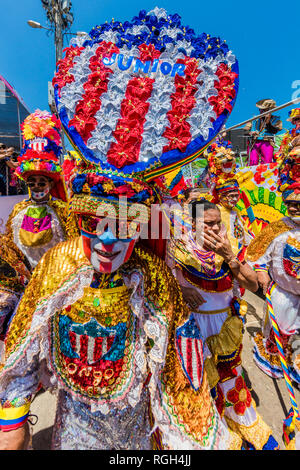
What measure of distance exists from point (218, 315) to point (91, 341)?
1172 millimetres

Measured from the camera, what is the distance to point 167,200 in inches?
57.2

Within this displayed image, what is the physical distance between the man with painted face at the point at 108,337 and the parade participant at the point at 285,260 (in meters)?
1.60

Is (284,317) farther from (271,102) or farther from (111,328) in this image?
(271,102)

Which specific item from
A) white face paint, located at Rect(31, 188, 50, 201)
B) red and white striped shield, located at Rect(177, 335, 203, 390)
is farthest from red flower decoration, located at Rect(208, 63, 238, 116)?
white face paint, located at Rect(31, 188, 50, 201)

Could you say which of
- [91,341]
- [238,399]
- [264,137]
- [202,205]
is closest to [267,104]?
[264,137]

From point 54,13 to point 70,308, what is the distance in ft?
28.1

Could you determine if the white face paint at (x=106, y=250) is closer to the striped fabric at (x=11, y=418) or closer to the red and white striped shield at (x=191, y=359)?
the red and white striped shield at (x=191, y=359)

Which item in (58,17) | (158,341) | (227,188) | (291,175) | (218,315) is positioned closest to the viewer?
(158,341)

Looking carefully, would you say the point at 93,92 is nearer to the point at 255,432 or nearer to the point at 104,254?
the point at 104,254

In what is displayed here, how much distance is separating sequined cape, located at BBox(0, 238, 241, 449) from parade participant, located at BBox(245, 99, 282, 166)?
5.03m

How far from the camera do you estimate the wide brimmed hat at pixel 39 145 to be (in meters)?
1.87

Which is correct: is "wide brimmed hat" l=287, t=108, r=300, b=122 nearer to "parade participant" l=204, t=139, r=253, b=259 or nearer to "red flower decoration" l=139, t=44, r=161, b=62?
"parade participant" l=204, t=139, r=253, b=259

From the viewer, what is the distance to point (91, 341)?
3.76 ft
